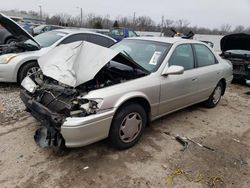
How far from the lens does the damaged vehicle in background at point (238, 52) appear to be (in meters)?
7.79

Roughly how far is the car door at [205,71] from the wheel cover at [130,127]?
172 cm

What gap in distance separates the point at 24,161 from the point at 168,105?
7.59 ft

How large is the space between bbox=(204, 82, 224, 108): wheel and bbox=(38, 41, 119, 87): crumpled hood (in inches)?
118

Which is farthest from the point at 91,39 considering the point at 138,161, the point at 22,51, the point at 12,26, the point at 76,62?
the point at 138,161

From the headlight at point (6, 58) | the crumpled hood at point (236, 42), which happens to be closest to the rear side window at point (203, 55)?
the crumpled hood at point (236, 42)

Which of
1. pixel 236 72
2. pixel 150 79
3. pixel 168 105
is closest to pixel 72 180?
pixel 150 79

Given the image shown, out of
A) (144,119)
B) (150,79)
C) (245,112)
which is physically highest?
(150,79)

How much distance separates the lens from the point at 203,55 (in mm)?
4832

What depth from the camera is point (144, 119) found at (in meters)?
3.56

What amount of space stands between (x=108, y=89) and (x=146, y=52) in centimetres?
134

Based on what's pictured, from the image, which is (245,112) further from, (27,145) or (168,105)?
(27,145)

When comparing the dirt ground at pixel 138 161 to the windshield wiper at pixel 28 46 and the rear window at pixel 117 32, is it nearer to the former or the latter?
the windshield wiper at pixel 28 46

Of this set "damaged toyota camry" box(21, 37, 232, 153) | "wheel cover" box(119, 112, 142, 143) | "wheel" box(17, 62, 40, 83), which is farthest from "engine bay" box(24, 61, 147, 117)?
"wheel" box(17, 62, 40, 83)

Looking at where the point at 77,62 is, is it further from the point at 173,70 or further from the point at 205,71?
the point at 205,71
